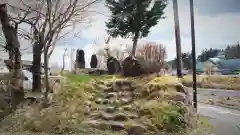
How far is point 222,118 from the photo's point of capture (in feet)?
12.8

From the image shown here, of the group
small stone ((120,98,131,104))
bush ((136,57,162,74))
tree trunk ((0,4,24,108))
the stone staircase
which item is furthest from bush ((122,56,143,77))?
tree trunk ((0,4,24,108))

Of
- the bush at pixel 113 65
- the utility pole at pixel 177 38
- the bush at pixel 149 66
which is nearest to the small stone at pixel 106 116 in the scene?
the bush at pixel 113 65

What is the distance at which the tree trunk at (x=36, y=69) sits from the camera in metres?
5.20

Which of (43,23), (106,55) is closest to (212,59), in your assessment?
(106,55)

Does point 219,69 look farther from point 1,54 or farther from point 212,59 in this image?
point 1,54

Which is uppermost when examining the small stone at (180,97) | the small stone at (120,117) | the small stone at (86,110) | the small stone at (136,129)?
the small stone at (180,97)

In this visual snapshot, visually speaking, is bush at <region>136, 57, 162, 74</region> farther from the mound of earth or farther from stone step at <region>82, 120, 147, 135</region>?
stone step at <region>82, 120, 147, 135</region>

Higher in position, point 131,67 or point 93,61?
point 93,61

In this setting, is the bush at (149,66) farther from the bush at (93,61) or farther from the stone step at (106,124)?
the stone step at (106,124)

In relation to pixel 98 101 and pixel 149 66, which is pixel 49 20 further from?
pixel 149 66

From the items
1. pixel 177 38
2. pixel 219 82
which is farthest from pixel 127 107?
pixel 219 82

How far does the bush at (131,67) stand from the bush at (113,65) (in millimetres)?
123

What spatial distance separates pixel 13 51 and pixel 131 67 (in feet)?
7.22

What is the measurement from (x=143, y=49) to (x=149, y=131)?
51.3 inches
